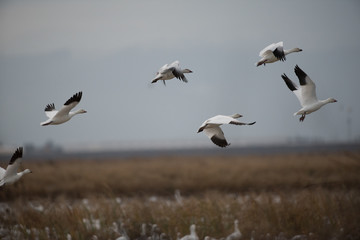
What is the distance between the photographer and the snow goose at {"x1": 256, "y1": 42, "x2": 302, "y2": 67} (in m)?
5.64

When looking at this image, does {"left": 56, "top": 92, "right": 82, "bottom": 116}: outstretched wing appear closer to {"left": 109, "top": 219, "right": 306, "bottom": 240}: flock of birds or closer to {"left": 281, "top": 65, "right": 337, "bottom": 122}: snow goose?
→ {"left": 281, "top": 65, "right": 337, "bottom": 122}: snow goose

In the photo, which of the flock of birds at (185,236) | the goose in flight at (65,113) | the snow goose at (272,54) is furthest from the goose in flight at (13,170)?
the flock of birds at (185,236)

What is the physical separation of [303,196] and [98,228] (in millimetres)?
4243

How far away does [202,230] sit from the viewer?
9.66m

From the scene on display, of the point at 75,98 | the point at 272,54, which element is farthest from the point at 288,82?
the point at 75,98

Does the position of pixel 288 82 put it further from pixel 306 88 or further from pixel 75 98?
pixel 75 98

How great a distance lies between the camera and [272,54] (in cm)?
582

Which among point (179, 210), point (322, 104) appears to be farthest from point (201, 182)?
point (322, 104)

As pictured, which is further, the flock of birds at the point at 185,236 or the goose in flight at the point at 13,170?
the flock of birds at the point at 185,236

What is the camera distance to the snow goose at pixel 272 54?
18.5ft

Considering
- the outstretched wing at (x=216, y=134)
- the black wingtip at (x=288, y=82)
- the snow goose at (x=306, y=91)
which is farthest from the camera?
the outstretched wing at (x=216, y=134)

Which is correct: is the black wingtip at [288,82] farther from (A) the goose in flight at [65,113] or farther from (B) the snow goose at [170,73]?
(A) the goose in flight at [65,113]

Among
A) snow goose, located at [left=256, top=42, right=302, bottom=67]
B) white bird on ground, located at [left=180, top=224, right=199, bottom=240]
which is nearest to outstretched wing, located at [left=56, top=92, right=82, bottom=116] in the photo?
snow goose, located at [left=256, top=42, right=302, bottom=67]

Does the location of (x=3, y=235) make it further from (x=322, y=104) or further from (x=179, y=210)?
(x=322, y=104)
